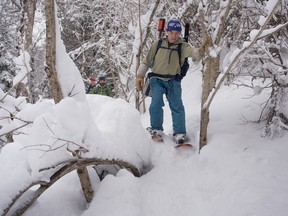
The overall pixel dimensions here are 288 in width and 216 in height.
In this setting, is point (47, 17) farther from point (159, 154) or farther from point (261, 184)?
point (261, 184)

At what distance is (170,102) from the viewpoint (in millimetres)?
4648

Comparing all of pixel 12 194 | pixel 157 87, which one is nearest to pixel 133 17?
pixel 157 87

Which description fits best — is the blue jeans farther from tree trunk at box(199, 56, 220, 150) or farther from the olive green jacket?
tree trunk at box(199, 56, 220, 150)

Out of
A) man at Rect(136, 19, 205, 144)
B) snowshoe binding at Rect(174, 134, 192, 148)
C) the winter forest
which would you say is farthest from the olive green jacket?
snowshoe binding at Rect(174, 134, 192, 148)

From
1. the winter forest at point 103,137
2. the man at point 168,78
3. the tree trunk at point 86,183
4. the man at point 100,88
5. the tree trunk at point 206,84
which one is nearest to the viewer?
the winter forest at point 103,137

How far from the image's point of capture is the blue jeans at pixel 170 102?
178 inches

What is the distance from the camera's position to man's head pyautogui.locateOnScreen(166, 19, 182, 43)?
4348mm

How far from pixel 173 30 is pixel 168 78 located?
67cm

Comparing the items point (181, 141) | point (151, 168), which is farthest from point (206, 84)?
point (151, 168)

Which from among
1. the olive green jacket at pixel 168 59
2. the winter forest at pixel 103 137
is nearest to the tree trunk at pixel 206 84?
the winter forest at pixel 103 137

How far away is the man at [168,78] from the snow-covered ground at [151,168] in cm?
25

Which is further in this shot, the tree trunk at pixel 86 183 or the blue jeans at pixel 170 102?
the blue jeans at pixel 170 102

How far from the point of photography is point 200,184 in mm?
3611

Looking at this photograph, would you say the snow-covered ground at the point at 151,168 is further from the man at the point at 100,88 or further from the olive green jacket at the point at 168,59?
the man at the point at 100,88
